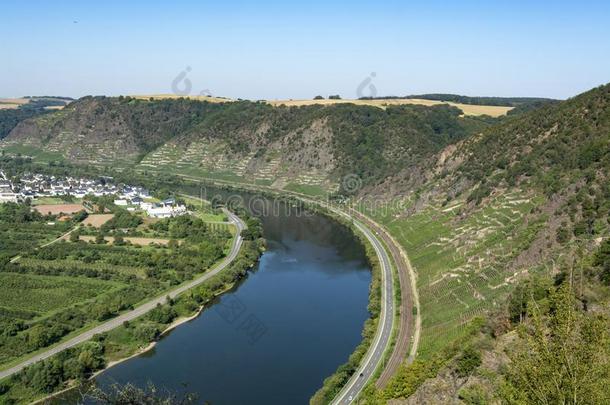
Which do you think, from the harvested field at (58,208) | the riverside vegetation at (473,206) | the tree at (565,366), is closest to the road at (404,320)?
the riverside vegetation at (473,206)

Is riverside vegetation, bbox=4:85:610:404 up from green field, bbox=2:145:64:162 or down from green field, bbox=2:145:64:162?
up

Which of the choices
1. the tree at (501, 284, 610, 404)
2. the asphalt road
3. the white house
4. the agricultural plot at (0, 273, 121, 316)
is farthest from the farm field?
the tree at (501, 284, 610, 404)

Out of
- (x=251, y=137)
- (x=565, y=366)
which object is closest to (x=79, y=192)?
(x=251, y=137)

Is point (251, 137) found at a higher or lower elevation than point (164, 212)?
higher

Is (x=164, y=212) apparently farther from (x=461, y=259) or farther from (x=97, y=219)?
(x=461, y=259)

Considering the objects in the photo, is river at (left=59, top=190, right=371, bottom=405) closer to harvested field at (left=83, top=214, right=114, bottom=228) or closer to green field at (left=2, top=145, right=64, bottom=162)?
harvested field at (left=83, top=214, right=114, bottom=228)
